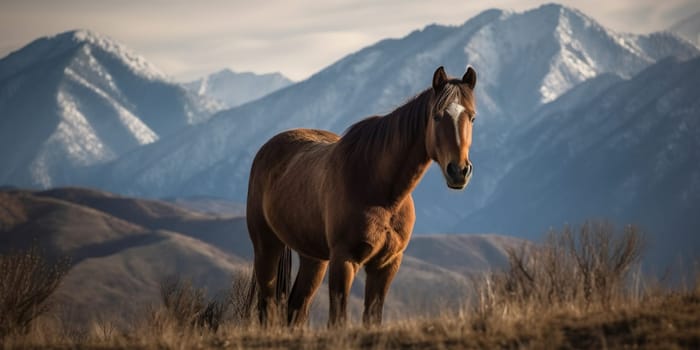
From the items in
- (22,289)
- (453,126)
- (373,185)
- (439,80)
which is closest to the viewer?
(453,126)

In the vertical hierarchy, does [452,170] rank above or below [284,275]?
above

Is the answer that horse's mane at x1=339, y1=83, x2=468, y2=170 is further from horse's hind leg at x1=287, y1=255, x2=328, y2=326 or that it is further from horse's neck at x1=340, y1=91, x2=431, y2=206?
horse's hind leg at x1=287, y1=255, x2=328, y2=326

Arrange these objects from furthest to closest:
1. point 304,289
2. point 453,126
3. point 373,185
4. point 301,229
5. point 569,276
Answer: point 304,289 → point 569,276 → point 301,229 → point 373,185 → point 453,126

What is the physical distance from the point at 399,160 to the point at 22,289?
5.55 metres

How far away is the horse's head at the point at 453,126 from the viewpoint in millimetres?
8398

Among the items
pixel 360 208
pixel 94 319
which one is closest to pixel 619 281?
pixel 360 208

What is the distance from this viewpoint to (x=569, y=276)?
10727 millimetres

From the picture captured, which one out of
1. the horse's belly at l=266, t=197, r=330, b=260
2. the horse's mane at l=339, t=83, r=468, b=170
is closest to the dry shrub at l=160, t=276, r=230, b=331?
the horse's belly at l=266, t=197, r=330, b=260

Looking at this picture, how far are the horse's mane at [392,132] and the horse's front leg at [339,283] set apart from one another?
1.22 metres

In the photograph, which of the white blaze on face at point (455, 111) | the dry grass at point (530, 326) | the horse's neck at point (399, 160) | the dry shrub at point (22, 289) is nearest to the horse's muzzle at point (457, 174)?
the white blaze on face at point (455, 111)

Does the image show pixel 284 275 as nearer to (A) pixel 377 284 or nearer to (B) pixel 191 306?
(B) pixel 191 306

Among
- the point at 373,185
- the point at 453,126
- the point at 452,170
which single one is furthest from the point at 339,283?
the point at 453,126

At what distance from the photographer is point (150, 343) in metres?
8.35

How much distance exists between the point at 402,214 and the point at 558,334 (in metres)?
2.45
